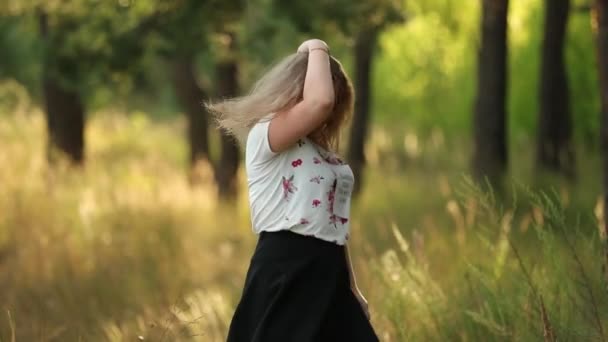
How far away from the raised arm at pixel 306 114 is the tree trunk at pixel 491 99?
5.59 metres

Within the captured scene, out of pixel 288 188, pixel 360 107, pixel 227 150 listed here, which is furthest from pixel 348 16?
pixel 288 188

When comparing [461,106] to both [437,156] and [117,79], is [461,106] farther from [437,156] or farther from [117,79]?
[117,79]

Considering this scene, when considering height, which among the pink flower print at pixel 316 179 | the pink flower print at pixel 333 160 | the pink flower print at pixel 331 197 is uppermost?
the pink flower print at pixel 333 160

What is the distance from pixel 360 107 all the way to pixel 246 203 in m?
1.76

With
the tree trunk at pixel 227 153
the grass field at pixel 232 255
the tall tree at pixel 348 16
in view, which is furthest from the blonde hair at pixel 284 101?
the tree trunk at pixel 227 153

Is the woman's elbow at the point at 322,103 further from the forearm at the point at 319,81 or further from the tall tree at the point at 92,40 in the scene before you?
the tall tree at the point at 92,40

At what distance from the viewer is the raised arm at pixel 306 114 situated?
4.16m

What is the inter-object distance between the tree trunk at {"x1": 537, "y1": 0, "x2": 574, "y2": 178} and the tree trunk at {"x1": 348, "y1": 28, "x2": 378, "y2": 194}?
2.27 meters

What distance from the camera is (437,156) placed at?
19641mm

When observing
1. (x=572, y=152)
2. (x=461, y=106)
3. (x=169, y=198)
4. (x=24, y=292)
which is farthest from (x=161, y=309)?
(x=461, y=106)

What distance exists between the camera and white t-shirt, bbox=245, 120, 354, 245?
421 cm

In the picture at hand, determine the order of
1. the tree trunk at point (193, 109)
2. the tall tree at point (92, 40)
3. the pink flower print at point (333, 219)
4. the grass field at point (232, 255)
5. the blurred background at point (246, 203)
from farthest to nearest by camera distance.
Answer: the tree trunk at point (193, 109) < the tall tree at point (92, 40) < the blurred background at point (246, 203) < the grass field at point (232, 255) < the pink flower print at point (333, 219)

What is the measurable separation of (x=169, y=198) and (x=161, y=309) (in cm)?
417

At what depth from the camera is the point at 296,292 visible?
424cm
